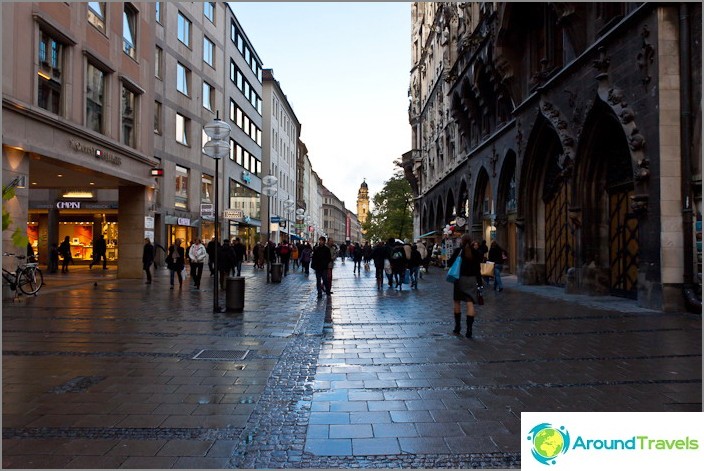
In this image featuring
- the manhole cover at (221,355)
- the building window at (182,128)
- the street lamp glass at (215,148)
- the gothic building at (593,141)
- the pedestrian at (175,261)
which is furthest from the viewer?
the building window at (182,128)

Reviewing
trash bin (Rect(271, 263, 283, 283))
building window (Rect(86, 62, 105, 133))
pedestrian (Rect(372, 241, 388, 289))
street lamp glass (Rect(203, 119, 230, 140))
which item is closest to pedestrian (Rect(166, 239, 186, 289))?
trash bin (Rect(271, 263, 283, 283))

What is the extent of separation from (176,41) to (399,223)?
46.6 meters

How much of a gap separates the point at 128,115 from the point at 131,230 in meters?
4.78

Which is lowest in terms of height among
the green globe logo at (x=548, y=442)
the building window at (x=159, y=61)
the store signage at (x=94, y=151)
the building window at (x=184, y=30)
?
the green globe logo at (x=548, y=442)

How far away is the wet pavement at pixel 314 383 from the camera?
431cm

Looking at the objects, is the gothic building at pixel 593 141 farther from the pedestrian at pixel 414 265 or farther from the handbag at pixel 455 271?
the handbag at pixel 455 271

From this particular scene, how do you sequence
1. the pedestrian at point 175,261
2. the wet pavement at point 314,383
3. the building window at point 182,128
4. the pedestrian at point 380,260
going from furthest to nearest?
the building window at point 182,128
the pedestrian at point 380,260
the pedestrian at point 175,261
the wet pavement at point 314,383

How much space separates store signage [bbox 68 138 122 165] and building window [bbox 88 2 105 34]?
437 centimetres

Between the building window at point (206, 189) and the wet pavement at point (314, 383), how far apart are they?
27.7 m

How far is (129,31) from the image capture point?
23.5 m

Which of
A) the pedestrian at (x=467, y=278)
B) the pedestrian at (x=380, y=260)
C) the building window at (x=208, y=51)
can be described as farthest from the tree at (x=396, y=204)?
the pedestrian at (x=467, y=278)

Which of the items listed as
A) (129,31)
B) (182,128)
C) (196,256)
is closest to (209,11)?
(182,128)

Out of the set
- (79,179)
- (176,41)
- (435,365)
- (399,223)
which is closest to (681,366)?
(435,365)

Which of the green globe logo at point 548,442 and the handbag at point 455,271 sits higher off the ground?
the handbag at point 455,271
